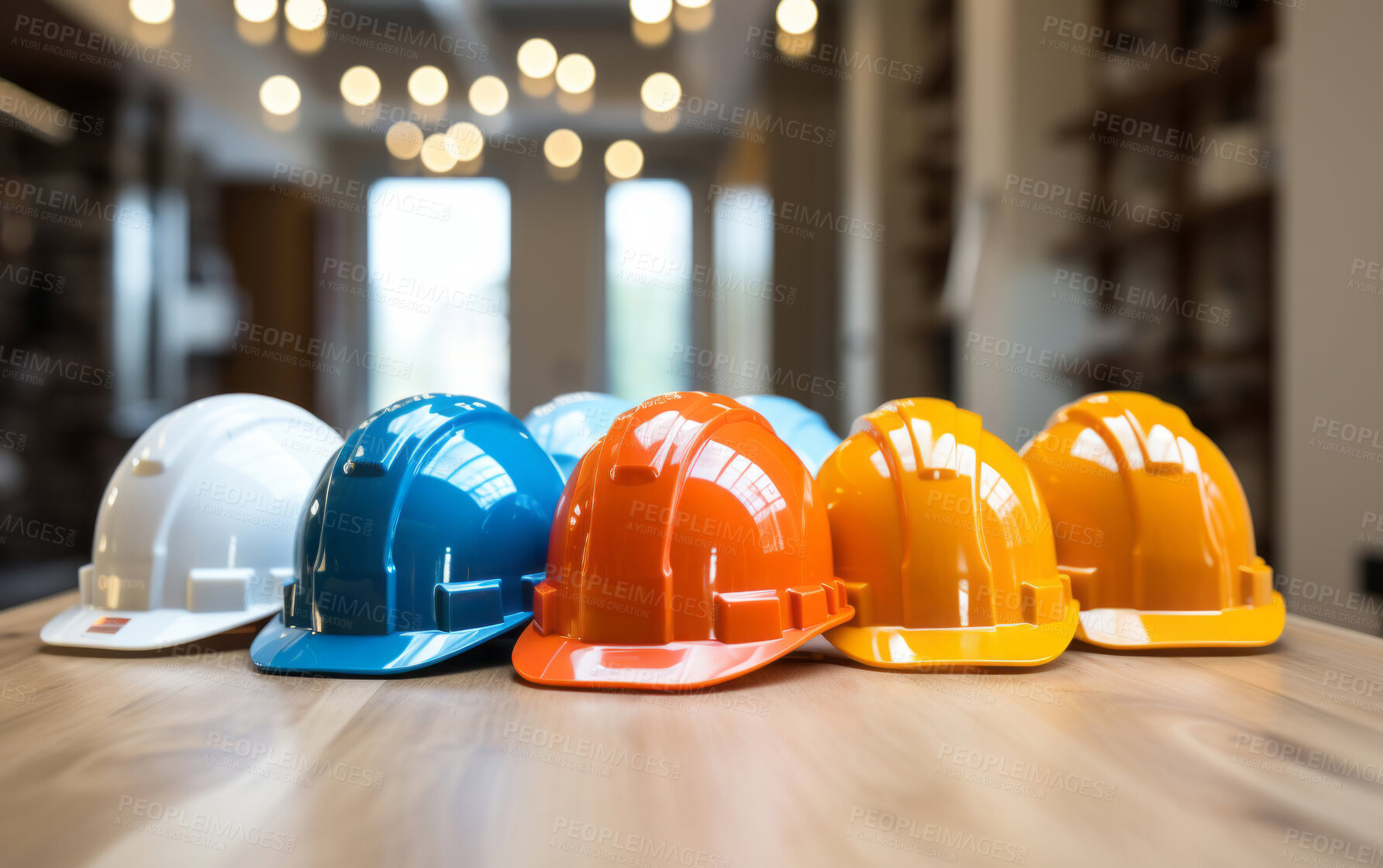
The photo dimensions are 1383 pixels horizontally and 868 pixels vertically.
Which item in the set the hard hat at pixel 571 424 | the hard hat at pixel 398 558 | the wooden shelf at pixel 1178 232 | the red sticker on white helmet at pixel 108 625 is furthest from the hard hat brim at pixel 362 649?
the wooden shelf at pixel 1178 232

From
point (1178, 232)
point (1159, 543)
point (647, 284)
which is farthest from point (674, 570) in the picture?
point (647, 284)

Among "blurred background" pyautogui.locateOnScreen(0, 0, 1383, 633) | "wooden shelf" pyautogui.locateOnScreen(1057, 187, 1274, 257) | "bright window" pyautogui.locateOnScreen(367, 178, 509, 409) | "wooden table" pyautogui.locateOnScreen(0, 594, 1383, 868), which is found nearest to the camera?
"wooden table" pyautogui.locateOnScreen(0, 594, 1383, 868)

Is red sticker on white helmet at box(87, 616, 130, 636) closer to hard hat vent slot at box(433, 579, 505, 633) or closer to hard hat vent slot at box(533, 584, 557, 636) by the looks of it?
hard hat vent slot at box(433, 579, 505, 633)

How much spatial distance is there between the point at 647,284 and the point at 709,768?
6.32m

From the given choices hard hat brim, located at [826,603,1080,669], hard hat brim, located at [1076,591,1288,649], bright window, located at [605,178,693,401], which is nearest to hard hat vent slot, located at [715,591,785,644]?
hard hat brim, located at [826,603,1080,669]

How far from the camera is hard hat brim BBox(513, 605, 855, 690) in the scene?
0.88 metres

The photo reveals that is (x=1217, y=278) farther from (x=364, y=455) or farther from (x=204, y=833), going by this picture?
(x=204, y=833)

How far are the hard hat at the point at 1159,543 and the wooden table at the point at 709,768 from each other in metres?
0.08

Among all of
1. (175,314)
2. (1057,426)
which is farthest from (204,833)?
(175,314)

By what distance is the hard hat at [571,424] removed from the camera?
1394 mm

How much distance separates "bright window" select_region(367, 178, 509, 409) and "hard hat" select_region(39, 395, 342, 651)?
5.55m

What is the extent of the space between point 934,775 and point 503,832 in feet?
1.15

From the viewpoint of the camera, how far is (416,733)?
76 cm

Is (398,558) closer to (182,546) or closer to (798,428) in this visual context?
(182,546)
